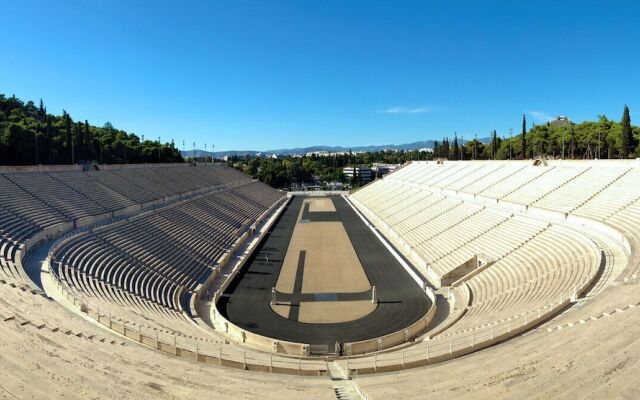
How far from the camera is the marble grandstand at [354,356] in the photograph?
867 cm

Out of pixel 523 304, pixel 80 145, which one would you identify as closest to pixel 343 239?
pixel 523 304

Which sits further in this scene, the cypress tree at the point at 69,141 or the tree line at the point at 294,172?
the tree line at the point at 294,172

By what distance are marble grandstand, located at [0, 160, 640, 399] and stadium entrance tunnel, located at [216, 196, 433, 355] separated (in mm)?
1088

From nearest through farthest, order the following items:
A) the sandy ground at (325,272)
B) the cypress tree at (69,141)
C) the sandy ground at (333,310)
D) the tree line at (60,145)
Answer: the sandy ground at (333,310)
the sandy ground at (325,272)
the tree line at (60,145)
the cypress tree at (69,141)

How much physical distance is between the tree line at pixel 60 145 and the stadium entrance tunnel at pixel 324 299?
27274 mm

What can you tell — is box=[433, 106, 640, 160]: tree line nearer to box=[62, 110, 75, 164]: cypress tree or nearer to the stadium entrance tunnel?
the stadium entrance tunnel

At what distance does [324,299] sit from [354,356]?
6985 millimetres

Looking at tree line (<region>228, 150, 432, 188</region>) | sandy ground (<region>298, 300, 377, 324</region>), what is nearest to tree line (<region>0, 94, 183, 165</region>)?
tree line (<region>228, 150, 432, 188</region>)

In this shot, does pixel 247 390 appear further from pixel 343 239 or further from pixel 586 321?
pixel 343 239

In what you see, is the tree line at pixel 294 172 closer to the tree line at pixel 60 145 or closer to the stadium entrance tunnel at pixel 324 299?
the tree line at pixel 60 145

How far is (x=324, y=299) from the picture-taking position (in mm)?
20141

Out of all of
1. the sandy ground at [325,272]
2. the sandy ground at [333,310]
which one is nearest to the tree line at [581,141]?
the sandy ground at [325,272]

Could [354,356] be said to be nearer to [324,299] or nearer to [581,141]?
[324,299]

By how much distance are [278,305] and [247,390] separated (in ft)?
35.2
